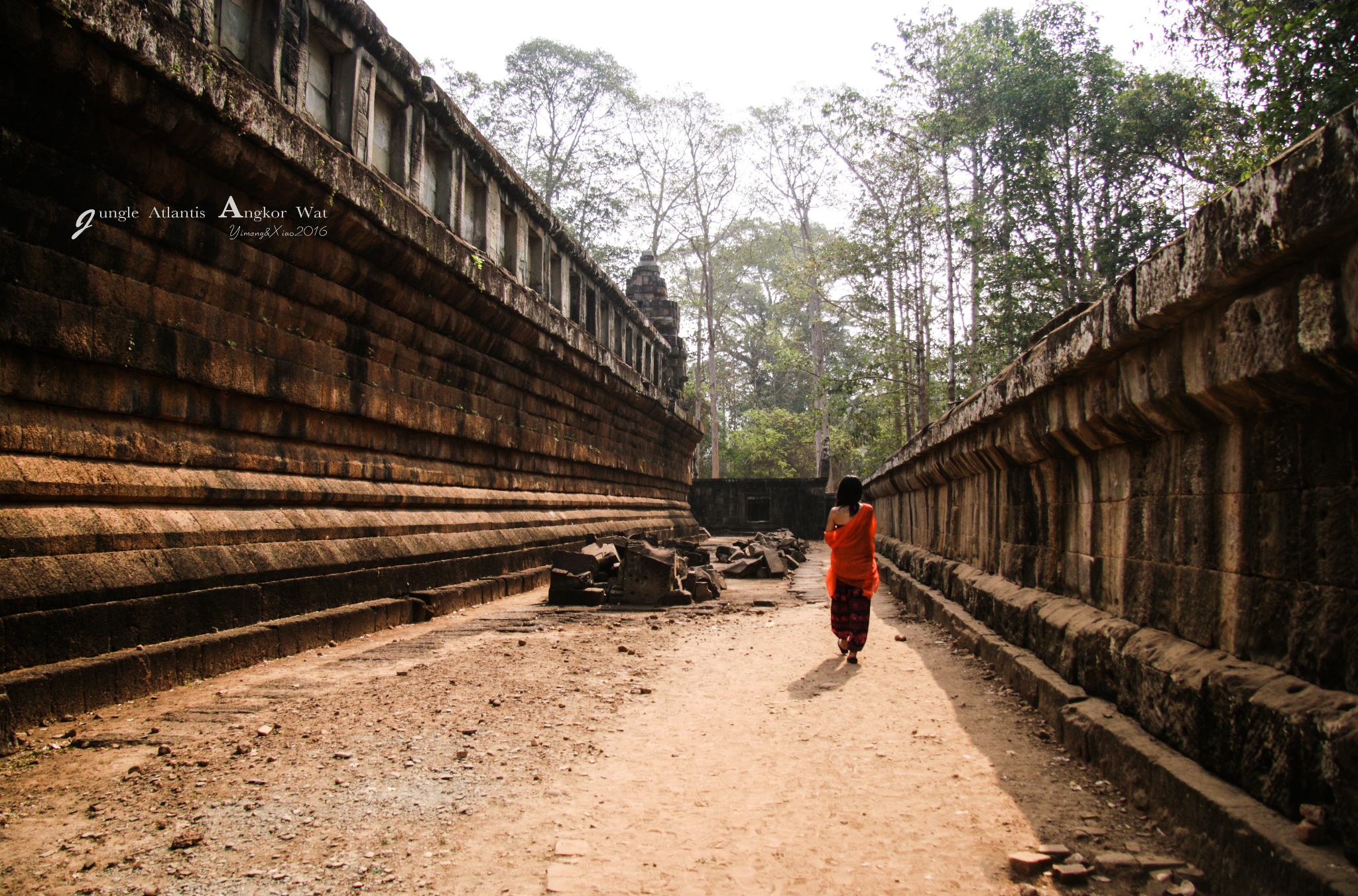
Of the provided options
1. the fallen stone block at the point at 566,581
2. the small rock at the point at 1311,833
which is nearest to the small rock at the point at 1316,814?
the small rock at the point at 1311,833

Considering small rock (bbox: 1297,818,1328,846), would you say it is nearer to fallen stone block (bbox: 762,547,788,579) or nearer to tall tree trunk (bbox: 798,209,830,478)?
fallen stone block (bbox: 762,547,788,579)

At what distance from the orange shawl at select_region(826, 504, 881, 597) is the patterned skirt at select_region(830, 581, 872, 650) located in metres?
0.03

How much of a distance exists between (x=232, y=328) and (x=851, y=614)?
373 cm

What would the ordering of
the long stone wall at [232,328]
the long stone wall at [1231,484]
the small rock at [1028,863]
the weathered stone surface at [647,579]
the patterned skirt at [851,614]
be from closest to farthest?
the long stone wall at [1231,484] → the small rock at [1028,863] → the long stone wall at [232,328] → the patterned skirt at [851,614] → the weathered stone surface at [647,579]

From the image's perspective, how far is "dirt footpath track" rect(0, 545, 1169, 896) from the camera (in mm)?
1888

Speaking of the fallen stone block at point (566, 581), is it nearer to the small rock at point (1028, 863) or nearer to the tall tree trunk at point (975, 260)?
the small rock at point (1028, 863)

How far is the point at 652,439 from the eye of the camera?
622 inches

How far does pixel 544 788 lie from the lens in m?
2.44

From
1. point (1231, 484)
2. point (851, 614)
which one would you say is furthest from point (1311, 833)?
point (851, 614)

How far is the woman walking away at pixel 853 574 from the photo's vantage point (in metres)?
4.64

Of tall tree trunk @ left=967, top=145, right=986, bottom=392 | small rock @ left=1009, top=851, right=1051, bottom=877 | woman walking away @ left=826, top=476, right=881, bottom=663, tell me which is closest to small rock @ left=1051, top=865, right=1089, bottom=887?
small rock @ left=1009, top=851, right=1051, bottom=877

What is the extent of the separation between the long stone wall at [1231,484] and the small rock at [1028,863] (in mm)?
444

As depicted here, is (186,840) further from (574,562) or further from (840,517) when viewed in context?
(574,562)

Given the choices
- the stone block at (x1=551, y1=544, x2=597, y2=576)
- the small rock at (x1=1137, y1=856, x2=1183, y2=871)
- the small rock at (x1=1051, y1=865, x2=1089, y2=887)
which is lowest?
the small rock at (x1=1051, y1=865, x2=1089, y2=887)
